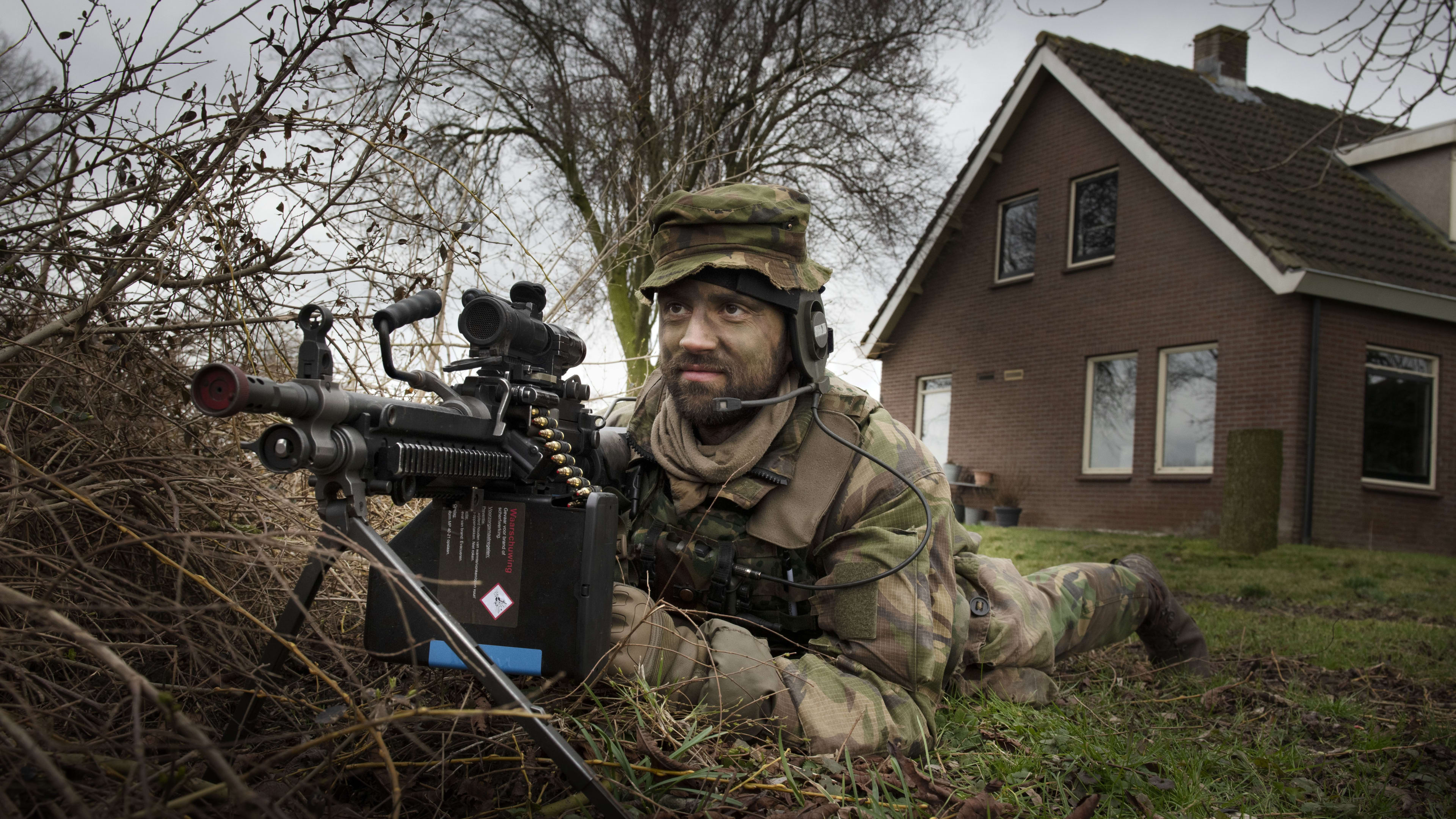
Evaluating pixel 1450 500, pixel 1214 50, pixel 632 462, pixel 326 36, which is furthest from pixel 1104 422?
pixel 326 36

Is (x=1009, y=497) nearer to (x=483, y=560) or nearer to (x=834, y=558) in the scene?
(x=834, y=558)

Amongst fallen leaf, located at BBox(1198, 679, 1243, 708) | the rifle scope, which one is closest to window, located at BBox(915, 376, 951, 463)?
fallen leaf, located at BBox(1198, 679, 1243, 708)

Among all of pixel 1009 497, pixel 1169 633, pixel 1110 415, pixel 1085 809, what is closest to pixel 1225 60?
pixel 1110 415

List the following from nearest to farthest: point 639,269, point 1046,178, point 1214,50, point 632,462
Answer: point 632,462 → point 639,269 → point 1046,178 → point 1214,50

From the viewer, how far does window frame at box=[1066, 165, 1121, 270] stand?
597 inches

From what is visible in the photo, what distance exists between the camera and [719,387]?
326 centimetres

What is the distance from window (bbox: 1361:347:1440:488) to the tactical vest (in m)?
12.7

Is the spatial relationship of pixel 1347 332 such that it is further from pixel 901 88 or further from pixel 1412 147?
pixel 901 88

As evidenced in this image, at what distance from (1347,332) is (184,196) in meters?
13.9

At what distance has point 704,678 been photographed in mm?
2654

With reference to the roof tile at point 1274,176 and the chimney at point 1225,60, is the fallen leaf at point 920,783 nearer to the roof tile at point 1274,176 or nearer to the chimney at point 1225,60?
the roof tile at point 1274,176

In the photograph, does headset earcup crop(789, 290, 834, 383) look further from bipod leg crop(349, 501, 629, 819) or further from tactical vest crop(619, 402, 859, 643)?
bipod leg crop(349, 501, 629, 819)

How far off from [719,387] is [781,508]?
0.46 meters

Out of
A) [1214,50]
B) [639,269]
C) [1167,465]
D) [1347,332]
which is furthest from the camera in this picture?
[1214,50]
